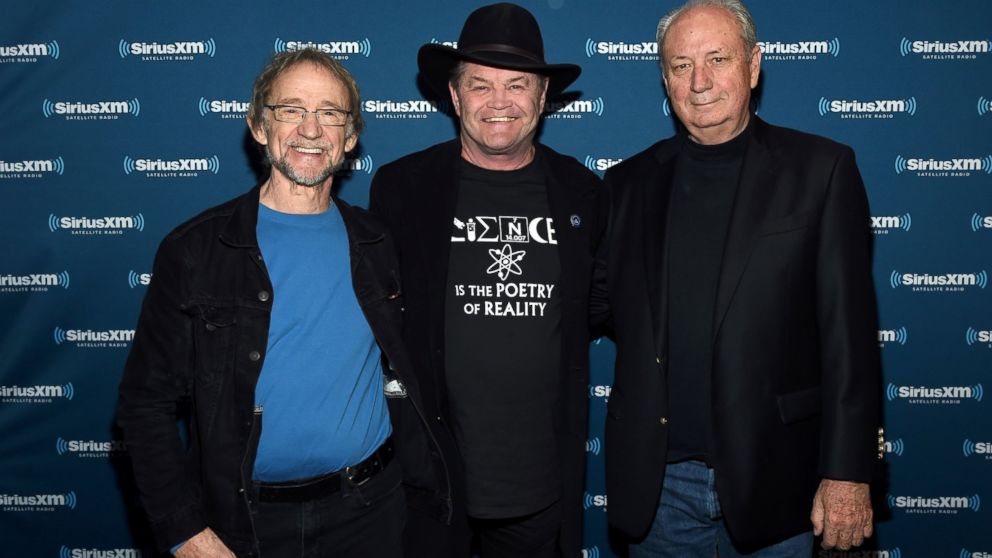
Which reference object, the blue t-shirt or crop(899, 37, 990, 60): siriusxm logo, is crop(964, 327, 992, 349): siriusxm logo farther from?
the blue t-shirt

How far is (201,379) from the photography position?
5.90 ft

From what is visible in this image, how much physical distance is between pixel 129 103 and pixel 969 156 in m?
3.81

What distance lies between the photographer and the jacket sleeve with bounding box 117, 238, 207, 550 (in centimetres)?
173

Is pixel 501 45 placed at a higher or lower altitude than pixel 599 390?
higher

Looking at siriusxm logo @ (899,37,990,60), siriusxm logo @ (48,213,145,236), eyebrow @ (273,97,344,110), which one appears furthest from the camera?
siriusxm logo @ (48,213,145,236)

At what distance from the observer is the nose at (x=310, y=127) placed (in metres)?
1.93

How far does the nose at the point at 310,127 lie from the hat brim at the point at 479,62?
0.61 meters

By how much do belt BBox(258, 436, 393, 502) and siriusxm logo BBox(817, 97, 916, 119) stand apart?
2521 mm

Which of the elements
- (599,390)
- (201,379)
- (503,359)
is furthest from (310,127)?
(599,390)

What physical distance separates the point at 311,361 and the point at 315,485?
1.09 feet

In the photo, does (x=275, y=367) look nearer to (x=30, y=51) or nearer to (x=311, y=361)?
(x=311, y=361)

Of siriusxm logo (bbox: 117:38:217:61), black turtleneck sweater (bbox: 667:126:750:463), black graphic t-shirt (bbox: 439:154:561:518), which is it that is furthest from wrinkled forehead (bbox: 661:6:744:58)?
siriusxm logo (bbox: 117:38:217:61)

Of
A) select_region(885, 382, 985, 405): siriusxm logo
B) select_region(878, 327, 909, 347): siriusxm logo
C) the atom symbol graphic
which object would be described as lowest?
select_region(885, 382, 985, 405): siriusxm logo

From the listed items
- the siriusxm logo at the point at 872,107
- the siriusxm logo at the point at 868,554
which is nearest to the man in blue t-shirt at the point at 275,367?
the siriusxm logo at the point at 872,107
